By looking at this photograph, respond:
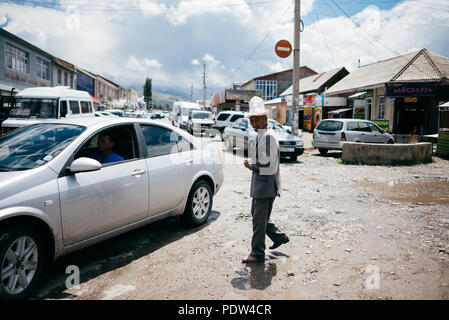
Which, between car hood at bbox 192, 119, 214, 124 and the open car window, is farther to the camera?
car hood at bbox 192, 119, 214, 124

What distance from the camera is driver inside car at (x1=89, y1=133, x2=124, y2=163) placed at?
13.3 feet

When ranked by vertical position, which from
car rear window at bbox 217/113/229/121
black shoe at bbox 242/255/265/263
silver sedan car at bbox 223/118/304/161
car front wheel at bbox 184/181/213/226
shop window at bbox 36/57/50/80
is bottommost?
black shoe at bbox 242/255/265/263

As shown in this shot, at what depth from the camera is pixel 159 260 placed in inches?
158

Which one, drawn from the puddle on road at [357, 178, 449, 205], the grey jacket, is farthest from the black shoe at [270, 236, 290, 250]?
the puddle on road at [357, 178, 449, 205]

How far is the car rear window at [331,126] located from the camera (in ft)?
47.1

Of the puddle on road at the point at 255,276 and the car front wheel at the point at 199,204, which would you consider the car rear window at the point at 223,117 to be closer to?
the car front wheel at the point at 199,204

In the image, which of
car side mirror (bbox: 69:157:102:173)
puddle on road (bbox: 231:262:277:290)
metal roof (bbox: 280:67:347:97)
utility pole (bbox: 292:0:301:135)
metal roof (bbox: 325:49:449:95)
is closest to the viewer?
car side mirror (bbox: 69:157:102:173)

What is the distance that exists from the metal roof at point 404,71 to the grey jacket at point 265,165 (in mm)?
21422

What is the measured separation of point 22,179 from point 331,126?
44.1ft

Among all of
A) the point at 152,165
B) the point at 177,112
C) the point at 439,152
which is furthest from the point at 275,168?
the point at 177,112

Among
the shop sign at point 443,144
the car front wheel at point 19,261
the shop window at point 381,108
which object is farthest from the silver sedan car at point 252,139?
the shop window at point 381,108

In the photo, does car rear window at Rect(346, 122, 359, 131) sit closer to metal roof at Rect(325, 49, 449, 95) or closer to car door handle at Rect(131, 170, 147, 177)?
metal roof at Rect(325, 49, 449, 95)

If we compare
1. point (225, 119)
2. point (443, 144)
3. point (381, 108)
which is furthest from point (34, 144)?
point (381, 108)

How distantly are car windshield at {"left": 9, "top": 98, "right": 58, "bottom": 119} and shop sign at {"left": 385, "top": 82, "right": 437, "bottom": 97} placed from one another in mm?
19971
